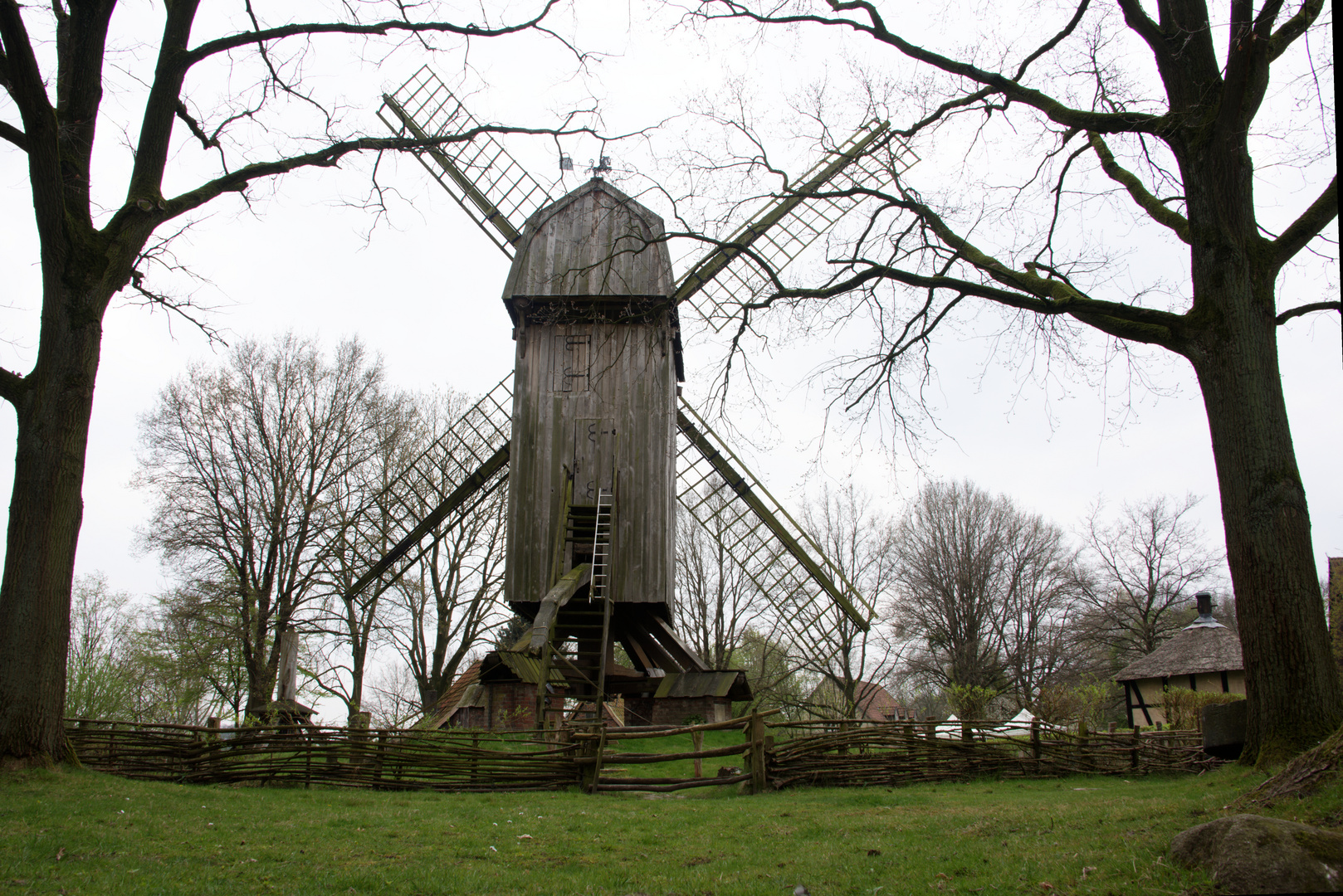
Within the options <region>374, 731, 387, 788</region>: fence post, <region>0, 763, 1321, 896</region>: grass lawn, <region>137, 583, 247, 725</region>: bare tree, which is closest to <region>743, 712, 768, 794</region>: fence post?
<region>0, 763, 1321, 896</region>: grass lawn

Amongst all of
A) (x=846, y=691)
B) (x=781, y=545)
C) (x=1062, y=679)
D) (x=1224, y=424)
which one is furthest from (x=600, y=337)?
(x=1062, y=679)

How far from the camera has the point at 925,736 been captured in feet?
33.8

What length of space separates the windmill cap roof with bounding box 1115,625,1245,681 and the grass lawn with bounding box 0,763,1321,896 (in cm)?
1689

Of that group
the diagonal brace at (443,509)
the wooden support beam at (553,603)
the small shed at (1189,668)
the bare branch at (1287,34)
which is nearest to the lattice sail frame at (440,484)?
the diagonal brace at (443,509)

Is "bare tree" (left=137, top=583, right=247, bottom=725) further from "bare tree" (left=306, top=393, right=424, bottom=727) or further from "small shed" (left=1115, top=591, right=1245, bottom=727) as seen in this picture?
"small shed" (left=1115, top=591, right=1245, bottom=727)

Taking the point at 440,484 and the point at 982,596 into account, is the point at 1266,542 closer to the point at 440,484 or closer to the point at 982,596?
the point at 440,484

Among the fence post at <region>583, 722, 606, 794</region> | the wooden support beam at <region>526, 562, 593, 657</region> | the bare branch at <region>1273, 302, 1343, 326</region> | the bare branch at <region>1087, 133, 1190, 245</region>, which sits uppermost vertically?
the bare branch at <region>1087, 133, 1190, 245</region>

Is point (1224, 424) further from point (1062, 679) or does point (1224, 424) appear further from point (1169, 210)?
point (1062, 679)

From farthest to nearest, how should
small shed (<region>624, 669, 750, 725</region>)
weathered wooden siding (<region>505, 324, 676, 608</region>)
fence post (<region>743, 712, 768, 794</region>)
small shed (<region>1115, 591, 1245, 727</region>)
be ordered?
1. small shed (<region>1115, 591, 1245, 727</region>)
2. weathered wooden siding (<region>505, 324, 676, 608</region>)
3. small shed (<region>624, 669, 750, 725</region>)
4. fence post (<region>743, 712, 768, 794</region>)

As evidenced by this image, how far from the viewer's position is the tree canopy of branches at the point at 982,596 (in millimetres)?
30656

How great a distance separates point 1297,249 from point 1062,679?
94.6 feet

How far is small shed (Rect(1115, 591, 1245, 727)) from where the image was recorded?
22141mm

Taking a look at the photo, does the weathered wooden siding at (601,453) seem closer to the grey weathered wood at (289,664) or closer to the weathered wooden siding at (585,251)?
the weathered wooden siding at (585,251)

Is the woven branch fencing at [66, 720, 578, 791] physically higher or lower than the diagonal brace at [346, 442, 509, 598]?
lower
